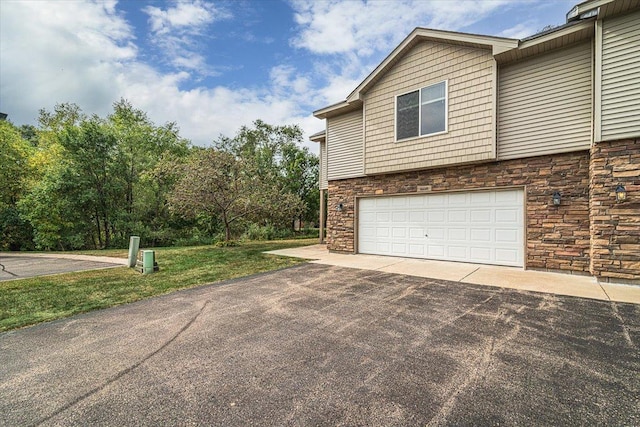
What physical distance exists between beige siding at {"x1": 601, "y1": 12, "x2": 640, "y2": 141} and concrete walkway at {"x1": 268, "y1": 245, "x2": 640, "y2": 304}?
2.87 meters

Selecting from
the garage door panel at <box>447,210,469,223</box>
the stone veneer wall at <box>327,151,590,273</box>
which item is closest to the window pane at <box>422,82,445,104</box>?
the stone veneer wall at <box>327,151,590,273</box>

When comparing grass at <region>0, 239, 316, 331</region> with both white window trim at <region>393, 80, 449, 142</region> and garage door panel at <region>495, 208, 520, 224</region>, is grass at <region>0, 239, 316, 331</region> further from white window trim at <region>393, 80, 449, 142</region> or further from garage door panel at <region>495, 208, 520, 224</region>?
garage door panel at <region>495, 208, 520, 224</region>

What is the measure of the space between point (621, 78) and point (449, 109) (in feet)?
10.1

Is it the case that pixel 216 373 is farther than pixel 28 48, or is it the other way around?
pixel 28 48

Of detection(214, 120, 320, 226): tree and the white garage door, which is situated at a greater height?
detection(214, 120, 320, 226): tree

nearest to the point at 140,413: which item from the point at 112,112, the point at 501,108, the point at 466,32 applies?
the point at 501,108

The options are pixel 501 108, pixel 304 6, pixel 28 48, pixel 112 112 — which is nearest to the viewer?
pixel 501 108

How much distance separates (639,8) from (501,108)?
2.53 m

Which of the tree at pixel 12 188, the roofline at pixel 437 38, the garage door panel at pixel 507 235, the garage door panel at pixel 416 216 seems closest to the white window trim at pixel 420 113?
the roofline at pixel 437 38

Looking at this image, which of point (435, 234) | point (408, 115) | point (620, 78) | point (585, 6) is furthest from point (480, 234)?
point (585, 6)

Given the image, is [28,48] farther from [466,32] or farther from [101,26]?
[466,32]

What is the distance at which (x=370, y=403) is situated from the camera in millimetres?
1972

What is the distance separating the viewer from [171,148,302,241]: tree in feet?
35.5

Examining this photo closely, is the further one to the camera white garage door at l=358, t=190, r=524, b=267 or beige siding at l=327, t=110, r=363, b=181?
beige siding at l=327, t=110, r=363, b=181
